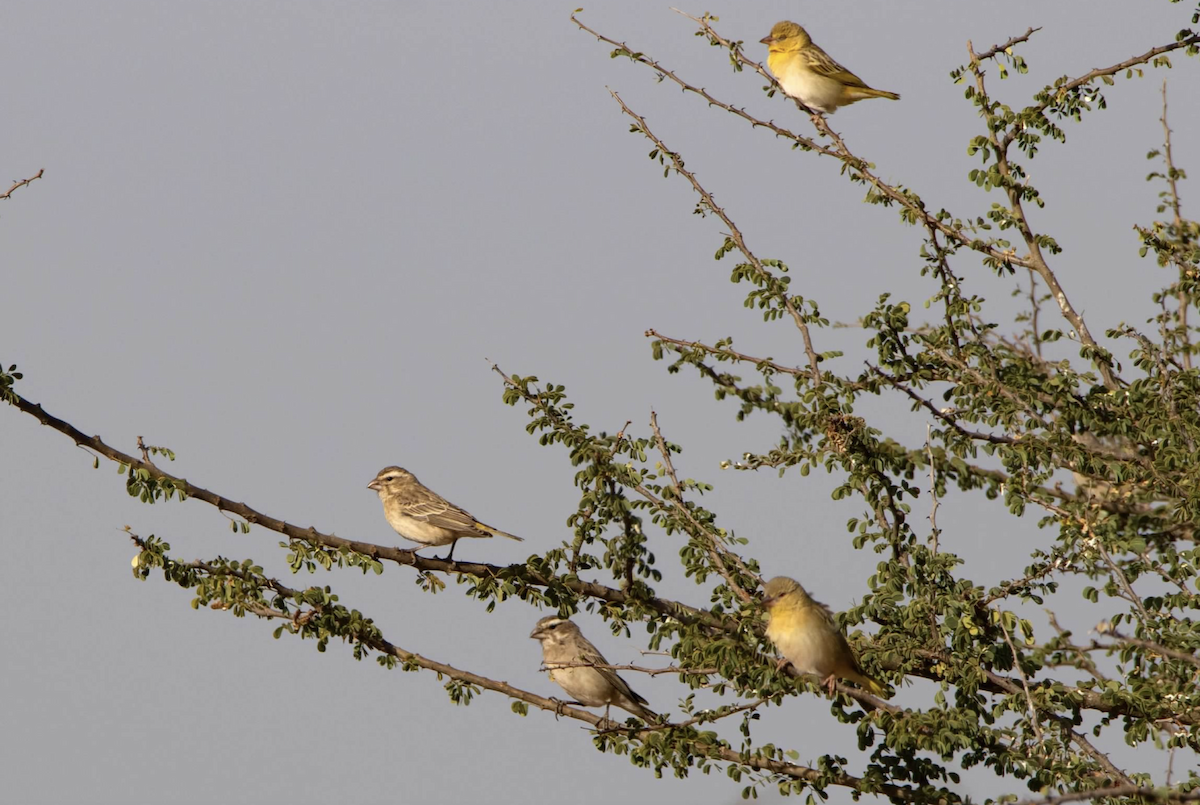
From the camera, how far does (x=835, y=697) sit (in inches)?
226

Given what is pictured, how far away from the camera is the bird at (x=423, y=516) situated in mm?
9859

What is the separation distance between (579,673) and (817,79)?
17.7 ft

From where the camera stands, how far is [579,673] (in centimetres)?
1015

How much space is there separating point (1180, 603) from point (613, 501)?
2660 millimetres

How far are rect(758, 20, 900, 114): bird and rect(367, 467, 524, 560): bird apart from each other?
455 cm

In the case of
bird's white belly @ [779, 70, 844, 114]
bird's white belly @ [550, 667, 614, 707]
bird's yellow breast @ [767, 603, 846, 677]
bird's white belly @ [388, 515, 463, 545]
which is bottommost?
bird's yellow breast @ [767, 603, 846, 677]

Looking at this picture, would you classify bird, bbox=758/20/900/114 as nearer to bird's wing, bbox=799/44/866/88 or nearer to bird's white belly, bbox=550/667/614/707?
bird's wing, bbox=799/44/866/88

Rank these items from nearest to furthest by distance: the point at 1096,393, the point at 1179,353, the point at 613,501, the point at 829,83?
1. the point at 613,501
2. the point at 1096,393
3. the point at 1179,353
4. the point at 829,83

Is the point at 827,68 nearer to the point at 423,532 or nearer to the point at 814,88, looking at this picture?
the point at 814,88

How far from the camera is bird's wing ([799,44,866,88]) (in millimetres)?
11773

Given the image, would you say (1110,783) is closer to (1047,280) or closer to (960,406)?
(960,406)

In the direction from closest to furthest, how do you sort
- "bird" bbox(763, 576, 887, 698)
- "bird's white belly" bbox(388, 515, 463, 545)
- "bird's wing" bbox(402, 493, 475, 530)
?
"bird" bbox(763, 576, 887, 698) < "bird's wing" bbox(402, 493, 475, 530) < "bird's white belly" bbox(388, 515, 463, 545)

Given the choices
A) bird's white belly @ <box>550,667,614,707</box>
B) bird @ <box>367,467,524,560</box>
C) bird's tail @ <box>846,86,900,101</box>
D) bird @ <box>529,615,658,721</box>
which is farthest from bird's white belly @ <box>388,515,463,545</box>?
bird's tail @ <box>846,86,900,101</box>

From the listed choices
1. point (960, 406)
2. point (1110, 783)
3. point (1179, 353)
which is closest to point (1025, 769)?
point (1110, 783)
